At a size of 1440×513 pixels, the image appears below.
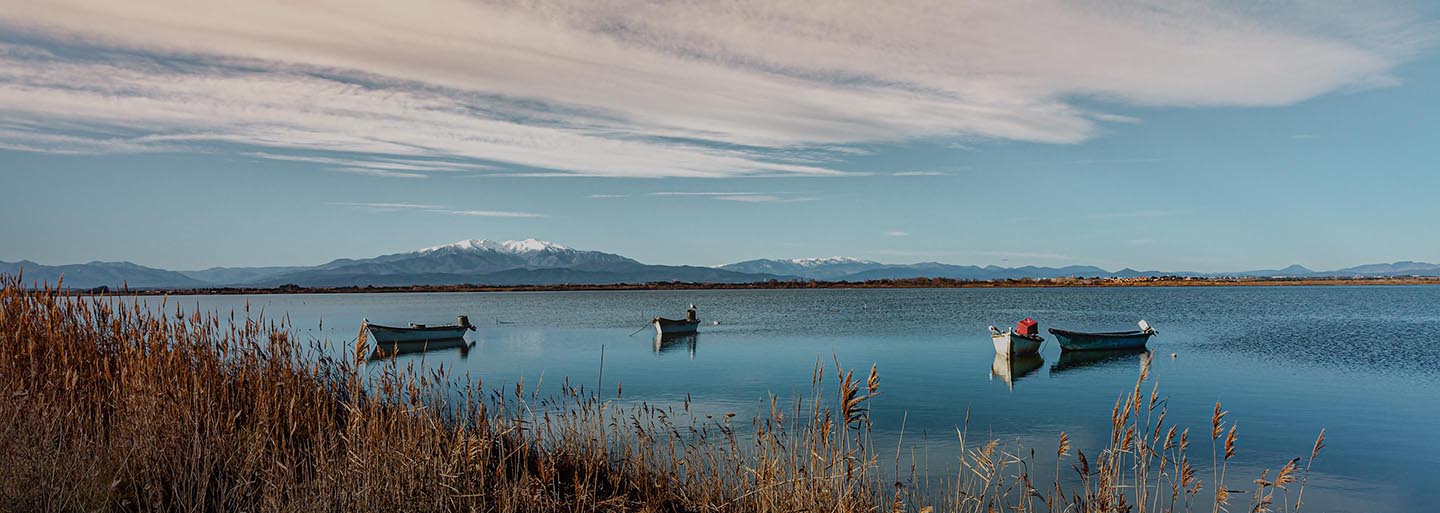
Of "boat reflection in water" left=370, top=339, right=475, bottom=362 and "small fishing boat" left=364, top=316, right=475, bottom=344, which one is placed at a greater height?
"small fishing boat" left=364, top=316, right=475, bottom=344

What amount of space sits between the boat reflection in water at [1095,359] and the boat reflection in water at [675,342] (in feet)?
51.6

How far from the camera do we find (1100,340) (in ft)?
129

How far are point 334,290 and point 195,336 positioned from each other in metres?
199

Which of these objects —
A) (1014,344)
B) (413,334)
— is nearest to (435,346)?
(413,334)

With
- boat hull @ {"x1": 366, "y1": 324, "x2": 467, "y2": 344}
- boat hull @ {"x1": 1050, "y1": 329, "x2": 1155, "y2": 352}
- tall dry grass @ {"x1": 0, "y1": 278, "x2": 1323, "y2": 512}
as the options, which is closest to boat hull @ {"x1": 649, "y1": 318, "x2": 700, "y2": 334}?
boat hull @ {"x1": 366, "y1": 324, "x2": 467, "y2": 344}

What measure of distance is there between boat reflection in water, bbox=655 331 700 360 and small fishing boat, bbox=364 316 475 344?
11.3 meters

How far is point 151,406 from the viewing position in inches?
306

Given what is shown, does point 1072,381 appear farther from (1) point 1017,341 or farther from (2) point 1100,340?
(2) point 1100,340

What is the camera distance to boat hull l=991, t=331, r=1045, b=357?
34000 millimetres

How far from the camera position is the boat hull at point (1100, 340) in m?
37.9

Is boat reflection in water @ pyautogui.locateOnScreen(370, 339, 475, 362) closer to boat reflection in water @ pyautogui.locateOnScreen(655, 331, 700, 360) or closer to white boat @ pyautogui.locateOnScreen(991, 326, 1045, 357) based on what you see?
boat reflection in water @ pyautogui.locateOnScreen(655, 331, 700, 360)

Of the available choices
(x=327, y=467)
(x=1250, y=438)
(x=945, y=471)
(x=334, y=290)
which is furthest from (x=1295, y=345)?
(x=334, y=290)

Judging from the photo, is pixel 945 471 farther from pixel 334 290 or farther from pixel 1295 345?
pixel 334 290

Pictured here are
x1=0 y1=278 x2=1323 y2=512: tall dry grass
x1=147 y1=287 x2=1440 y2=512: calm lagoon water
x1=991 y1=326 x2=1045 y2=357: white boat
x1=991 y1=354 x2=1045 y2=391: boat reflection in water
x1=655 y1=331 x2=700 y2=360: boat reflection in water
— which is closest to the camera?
x1=0 y1=278 x2=1323 y2=512: tall dry grass
